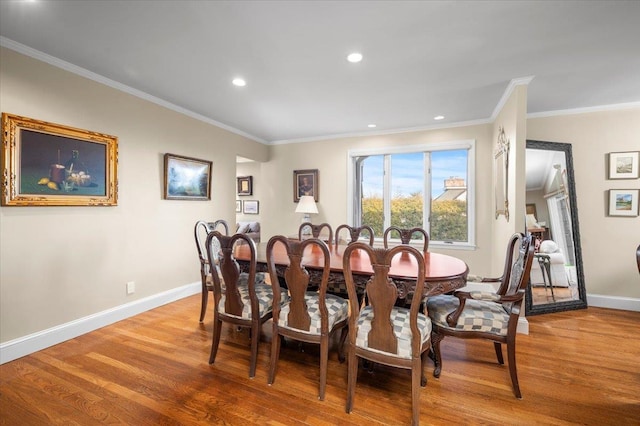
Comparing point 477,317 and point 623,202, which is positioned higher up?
point 623,202

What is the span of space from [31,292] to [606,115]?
20.5 feet

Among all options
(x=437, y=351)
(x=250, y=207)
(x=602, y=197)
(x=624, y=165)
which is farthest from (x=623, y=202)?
(x=250, y=207)

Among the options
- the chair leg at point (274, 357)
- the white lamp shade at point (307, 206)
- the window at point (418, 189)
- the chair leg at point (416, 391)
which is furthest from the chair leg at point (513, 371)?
the white lamp shade at point (307, 206)

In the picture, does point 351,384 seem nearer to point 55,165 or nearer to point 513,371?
point 513,371

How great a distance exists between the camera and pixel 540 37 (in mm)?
2123

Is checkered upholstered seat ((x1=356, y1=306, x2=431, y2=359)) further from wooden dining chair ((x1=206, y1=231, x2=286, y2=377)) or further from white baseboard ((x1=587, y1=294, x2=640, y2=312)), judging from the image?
Result: white baseboard ((x1=587, y1=294, x2=640, y2=312))

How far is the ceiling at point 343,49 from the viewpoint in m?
1.85

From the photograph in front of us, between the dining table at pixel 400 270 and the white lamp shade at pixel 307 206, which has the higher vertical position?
the white lamp shade at pixel 307 206

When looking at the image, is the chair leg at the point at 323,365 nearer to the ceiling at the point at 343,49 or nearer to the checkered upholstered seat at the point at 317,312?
the checkered upholstered seat at the point at 317,312

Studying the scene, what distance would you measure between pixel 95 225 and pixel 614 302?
589cm

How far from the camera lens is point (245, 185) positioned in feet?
24.1

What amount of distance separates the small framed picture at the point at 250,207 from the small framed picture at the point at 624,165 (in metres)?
6.36

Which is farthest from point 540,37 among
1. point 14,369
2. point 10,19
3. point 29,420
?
point 14,369

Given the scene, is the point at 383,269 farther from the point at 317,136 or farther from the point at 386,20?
the point at 317,136
